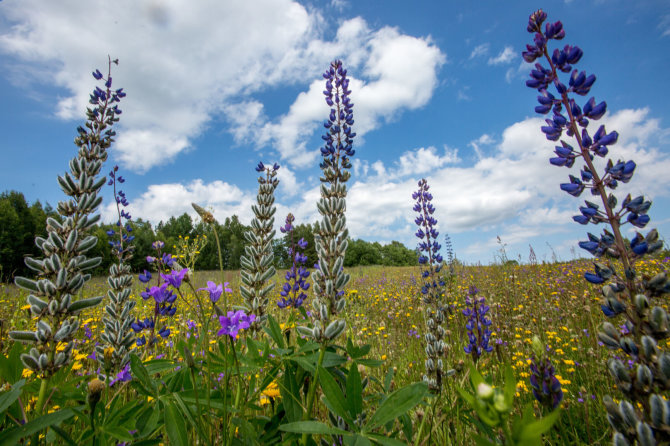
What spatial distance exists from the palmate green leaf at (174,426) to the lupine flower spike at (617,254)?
5.01ft

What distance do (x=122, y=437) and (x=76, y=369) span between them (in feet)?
9.53

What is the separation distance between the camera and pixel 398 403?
1.15m

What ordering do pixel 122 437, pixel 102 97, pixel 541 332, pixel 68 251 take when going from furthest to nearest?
pixel 541 332, pixel 102 97, pixel 68 251, pixel 122 437

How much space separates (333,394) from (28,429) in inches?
40.8

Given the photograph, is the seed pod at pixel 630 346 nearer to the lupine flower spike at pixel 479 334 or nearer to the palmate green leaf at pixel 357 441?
the palmate green leaf at pixel 357 441

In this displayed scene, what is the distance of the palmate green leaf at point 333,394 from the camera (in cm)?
111

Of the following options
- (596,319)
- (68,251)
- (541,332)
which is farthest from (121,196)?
(596,319)

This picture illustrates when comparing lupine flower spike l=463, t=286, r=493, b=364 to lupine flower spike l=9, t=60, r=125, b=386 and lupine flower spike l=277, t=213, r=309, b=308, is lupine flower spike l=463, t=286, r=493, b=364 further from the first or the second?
lupine flower spike l=9, t=60, r=125, b=386

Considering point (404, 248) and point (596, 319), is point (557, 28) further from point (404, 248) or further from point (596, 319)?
point (404, 248)

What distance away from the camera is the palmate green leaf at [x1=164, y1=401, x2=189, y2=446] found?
45.9 inches

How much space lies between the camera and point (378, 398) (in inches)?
60.0

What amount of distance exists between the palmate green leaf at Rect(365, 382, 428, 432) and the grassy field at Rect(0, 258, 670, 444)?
1.48ft

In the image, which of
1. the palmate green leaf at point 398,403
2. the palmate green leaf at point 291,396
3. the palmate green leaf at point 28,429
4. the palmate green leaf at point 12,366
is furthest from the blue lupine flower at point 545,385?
the palmate green leaf at point 12,366

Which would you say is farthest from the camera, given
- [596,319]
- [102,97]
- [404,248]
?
[404,248]
